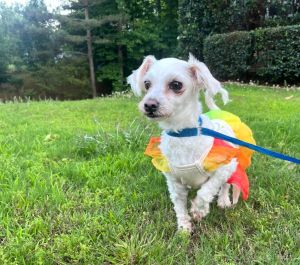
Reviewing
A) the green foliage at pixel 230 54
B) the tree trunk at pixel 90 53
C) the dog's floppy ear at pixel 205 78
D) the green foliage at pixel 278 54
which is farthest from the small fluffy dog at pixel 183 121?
the tree trunk at pixel 90 53

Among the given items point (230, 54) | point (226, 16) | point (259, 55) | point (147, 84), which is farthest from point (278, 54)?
point (147, 84)

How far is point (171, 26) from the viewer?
90.5 ft

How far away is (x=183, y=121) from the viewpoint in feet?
8.21

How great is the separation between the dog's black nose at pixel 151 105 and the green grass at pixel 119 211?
0.74m

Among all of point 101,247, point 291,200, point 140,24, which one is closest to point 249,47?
point 291,200

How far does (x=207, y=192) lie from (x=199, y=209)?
0.39 feet

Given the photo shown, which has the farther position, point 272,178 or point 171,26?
point 171,26

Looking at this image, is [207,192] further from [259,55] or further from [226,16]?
[226,16]

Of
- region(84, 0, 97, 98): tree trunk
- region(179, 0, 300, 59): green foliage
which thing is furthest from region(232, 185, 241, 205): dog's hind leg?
region(84, 0, 97, 98): tree trunk

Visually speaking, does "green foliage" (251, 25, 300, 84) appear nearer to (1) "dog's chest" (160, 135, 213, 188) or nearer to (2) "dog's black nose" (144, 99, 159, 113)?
(1) "dog's chest" (160, 135, 213, 188)

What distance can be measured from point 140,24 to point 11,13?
32.7 feet

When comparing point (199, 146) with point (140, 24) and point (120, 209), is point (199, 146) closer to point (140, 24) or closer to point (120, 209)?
point (120, 209)

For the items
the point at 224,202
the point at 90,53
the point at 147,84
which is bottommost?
the point at 90,53

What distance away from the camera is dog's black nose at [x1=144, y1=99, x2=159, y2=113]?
229 cm
